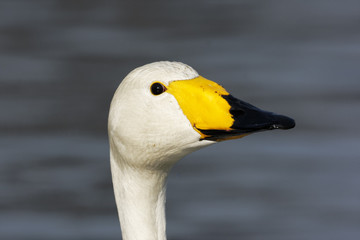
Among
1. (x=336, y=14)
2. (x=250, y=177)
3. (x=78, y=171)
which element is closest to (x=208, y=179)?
(x=250, y=177)

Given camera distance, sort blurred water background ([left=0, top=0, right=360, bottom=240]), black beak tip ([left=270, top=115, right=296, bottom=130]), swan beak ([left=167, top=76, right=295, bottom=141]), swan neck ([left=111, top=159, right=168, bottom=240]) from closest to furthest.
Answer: black beak tip ([left=270, top=115, right=296, bottom=130]) < swan beak ([left=167, top=76, right=295, bottom=141]) < swan neck ([left=111, top=159, right=168, bottom=240]) < blurred water background ([left=0, top=0, right=360, bottom=240])

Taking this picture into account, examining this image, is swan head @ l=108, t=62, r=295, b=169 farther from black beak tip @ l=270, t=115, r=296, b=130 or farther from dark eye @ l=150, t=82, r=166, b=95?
black beak tip @ l=270, t=115, r=296, b=130

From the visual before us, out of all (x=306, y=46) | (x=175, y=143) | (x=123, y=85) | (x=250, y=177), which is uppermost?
(x=306, y=46)

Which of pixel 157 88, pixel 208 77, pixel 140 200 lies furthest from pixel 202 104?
pixel 208 77

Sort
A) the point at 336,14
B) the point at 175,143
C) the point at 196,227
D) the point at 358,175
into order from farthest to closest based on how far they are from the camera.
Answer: the point at 336,14 < the point at 358,175 < the point at 196,227 < the point at 175,143

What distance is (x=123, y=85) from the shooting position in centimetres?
439

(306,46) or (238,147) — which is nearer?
(238,147)

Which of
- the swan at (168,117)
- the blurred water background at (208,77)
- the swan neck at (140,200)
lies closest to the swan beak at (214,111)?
the swan at (168,117)

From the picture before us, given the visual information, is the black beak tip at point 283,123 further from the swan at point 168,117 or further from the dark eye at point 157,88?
the dark eye at point 157,88

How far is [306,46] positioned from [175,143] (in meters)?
7.26

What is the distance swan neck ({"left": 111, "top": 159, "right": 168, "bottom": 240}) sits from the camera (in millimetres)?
4539

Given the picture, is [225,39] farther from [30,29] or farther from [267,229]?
[267,229]

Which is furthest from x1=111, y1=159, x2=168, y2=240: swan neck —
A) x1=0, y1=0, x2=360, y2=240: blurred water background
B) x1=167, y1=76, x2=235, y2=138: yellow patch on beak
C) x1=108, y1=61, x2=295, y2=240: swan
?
x1=0, y1=0, x2=360, y2=240: blurred water background

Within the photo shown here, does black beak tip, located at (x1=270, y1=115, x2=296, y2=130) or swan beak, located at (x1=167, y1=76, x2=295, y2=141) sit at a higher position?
swan beak, located at (x1=167, y1=76, x2=295, y2=141)
